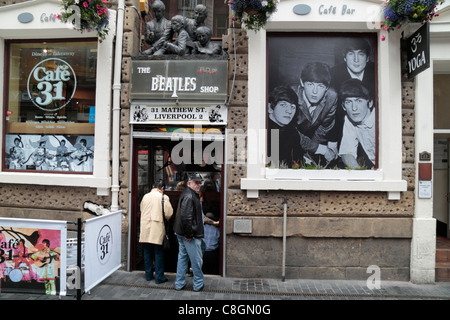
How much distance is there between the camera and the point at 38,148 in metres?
6.67

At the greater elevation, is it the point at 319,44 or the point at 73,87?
the point at 319,44

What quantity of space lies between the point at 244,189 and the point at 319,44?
312cm

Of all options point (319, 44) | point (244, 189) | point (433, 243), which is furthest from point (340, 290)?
point (319, 44)

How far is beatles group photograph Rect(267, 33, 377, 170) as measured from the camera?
6.12 m

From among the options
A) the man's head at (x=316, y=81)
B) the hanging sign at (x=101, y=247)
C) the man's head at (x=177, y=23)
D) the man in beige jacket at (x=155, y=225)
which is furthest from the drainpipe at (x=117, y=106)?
the man's head at (x=316, y=81)

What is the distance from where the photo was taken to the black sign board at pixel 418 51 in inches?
204

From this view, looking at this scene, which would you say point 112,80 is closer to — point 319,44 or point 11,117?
point 11,117

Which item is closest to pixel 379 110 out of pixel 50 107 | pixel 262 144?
pixel 262 144

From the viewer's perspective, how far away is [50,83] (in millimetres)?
6676

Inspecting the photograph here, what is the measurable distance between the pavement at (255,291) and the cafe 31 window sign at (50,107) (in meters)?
2.44

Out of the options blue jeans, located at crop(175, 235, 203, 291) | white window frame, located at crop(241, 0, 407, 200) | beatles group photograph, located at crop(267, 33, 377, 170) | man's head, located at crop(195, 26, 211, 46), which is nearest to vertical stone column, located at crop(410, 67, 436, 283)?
white window frame, located at crop(241, 0, 407, 200)

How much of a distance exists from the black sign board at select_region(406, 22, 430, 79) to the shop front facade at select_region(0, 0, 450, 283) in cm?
20

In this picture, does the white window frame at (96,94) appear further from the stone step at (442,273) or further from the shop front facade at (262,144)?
the stone step at (442,273)

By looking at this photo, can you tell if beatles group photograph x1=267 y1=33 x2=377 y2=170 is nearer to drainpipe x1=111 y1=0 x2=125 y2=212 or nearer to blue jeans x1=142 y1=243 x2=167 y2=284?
blue jeans x1=142 y1=243 x2=167 y2=284
